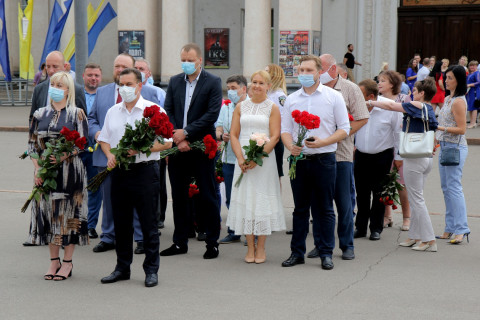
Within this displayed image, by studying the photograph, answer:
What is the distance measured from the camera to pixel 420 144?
7.83 m

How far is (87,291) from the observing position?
6355 millimetres

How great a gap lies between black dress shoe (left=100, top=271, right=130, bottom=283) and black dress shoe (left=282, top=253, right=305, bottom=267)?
Result: 1501mm

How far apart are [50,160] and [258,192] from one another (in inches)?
78.2

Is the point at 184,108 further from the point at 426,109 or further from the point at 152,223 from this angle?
the point at 426,109

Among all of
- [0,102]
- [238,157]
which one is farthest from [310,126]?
[0,102]

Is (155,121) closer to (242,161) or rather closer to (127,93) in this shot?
(127,93)

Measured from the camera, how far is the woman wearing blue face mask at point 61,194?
6703 millimetres

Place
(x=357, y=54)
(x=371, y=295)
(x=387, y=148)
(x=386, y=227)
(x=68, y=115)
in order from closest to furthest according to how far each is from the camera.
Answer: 1. (x=371, y=295)
2. (x=68, y=115)
3. (x=387, y=148)
4. (x=386, y=227)
5. (x=357, y=54)

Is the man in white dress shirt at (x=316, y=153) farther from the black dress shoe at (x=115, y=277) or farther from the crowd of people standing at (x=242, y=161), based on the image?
the black dress shoe at (x=115, y=277)

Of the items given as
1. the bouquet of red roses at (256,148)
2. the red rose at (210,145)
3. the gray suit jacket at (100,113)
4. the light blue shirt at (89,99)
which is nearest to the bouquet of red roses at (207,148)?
the red rose at (210,145)

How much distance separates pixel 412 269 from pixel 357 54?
68.6 ft

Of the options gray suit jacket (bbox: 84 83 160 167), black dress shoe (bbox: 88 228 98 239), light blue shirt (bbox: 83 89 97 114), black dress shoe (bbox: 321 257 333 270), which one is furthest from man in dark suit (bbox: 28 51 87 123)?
black dress shoe (bbox: 321 257 333 270)

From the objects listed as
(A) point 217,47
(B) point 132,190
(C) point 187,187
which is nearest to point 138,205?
(B) point 132,190

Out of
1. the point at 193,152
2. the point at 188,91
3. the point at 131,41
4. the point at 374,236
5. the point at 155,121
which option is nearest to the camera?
the point at 155,121
